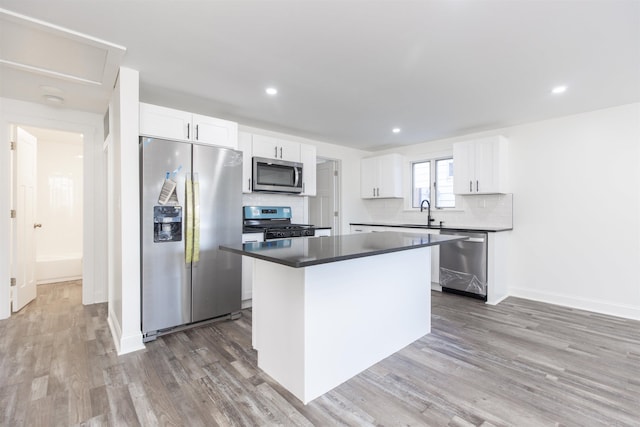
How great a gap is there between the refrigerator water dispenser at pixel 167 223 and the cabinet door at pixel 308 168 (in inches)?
Answer: 81.6

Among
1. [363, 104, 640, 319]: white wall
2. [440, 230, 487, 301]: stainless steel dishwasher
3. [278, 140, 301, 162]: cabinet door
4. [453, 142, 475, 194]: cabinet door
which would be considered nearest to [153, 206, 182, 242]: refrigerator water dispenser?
[278, 140, 301, 162]: cabinet door

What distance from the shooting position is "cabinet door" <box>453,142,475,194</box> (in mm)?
4234

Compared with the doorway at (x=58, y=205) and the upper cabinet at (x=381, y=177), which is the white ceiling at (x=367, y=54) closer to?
the upper cabinet at (x=381, y=177)

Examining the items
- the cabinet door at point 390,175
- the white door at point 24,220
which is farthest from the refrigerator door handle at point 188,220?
the cabinet door at point 390,175

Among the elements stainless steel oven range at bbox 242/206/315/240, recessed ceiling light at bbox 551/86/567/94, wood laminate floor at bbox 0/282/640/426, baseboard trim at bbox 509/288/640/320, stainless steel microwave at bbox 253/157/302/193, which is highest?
recessed ceiling light at bbox 551/86/567/94

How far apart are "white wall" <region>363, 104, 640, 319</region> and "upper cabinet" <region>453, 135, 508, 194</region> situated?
0.25m

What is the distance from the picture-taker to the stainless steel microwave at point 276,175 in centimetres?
393

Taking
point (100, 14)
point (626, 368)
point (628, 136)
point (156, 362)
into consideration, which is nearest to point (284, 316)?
point (156, 362)

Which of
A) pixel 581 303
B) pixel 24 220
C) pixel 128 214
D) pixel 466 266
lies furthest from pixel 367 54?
pixel 24 220

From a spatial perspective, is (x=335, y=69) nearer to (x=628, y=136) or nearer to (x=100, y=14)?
(x=100, y=14)

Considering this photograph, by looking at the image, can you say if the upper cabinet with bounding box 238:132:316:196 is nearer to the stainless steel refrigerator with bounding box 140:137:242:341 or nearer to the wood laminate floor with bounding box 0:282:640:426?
the stainless steel refrigerator with bounding box 140:137:242:341

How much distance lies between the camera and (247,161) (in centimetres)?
387

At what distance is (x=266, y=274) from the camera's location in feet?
6.85

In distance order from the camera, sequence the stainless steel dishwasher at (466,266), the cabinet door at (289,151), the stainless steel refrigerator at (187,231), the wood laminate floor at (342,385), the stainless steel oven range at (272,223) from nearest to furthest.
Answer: the wood laminate floor at (342,385)
the stainless steel refrigerator at (187,231)
the stainless steel oven range at (272,223)
the stainless steel dishwasher at (466,266)
the cabinet door at (289,151)
